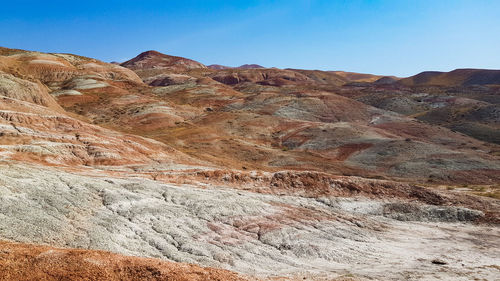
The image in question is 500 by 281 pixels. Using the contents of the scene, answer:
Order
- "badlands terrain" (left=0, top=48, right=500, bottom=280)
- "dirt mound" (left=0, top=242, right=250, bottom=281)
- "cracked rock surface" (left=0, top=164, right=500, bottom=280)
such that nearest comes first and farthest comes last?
"dirt mound" (left=0, top=242, right=250, bottom=281), "badlands terrain" (left=0, top=48, right=500, bottom=280), "cracked rock surface" (left=0, top=164, right=500, bottom=280)

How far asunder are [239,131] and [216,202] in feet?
166

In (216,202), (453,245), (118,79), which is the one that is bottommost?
(453,245)

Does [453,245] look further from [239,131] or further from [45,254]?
[239,131]

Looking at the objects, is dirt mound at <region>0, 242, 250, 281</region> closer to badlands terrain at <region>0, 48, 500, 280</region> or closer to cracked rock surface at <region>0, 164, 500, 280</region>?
badlands terrain at <region>0, 48, 500, 280</region>

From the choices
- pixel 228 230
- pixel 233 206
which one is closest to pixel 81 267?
pixel 228 230

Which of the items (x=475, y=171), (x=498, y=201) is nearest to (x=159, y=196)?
(x=498, y=201)

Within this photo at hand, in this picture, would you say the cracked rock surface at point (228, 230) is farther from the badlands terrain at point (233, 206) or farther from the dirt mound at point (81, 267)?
the dirt mound at point (81, 267)

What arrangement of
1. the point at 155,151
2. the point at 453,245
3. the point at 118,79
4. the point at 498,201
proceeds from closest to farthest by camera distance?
the point at 453,245, the point at 498,201, the point at 155,151, the point at 118,79

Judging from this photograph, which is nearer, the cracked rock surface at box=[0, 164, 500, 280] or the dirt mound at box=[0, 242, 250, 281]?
the dirt mound at box=[0, 242, 250, 281]

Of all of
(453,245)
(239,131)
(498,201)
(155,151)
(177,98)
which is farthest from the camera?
(177,98)

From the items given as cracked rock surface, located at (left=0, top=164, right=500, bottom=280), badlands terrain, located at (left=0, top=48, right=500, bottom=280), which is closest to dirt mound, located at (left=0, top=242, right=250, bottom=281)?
badlands terrain, located at (left=0, top=48, right=500, bottom=280)

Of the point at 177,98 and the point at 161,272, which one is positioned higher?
the point at 177,98

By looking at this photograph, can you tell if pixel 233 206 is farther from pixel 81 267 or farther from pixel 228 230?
pixel 81 267

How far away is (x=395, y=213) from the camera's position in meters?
27.8
